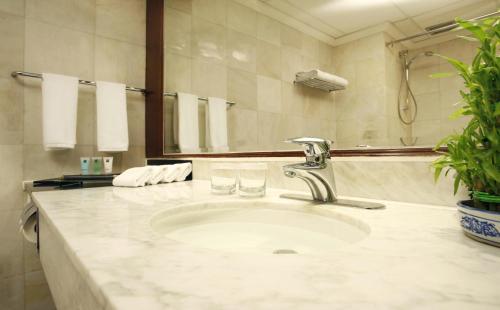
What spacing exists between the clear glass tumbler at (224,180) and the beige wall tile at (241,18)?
665 mm

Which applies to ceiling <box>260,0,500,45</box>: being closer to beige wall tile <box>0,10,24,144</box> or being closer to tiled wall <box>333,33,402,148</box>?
tiled wall <box>333,33,402,148</box>

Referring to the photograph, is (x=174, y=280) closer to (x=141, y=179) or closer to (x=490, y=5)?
(x=490, y=5)

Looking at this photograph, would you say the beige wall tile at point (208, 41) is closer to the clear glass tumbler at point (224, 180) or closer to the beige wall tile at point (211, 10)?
the beige wall tile at point (211, 10)

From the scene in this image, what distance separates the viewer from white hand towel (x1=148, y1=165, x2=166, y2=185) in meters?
1.20

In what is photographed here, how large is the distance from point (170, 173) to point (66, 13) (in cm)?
115

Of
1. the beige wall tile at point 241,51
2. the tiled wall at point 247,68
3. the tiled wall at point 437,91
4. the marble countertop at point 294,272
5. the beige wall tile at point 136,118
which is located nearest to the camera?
the marble countertop at point 294,272

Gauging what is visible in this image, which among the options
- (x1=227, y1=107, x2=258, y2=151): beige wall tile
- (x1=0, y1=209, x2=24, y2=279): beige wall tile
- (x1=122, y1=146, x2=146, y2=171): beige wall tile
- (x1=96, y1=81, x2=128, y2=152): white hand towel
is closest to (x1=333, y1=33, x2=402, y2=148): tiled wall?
(x1=227, y1=107, x2=258, y2=151): beige wall tile

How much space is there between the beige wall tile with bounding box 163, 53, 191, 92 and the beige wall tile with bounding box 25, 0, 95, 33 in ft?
1.55

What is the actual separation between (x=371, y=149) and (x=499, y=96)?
382mm

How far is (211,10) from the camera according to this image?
154 cm

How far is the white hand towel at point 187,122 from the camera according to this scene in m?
1.67

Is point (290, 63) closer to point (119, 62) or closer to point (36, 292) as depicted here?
point (119, 62)

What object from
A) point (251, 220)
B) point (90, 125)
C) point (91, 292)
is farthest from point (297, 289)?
point (90, 125)

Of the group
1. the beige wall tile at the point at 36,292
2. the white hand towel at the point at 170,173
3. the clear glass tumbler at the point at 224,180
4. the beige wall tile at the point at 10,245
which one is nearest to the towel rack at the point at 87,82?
the white hand towel at the point at 170,173
